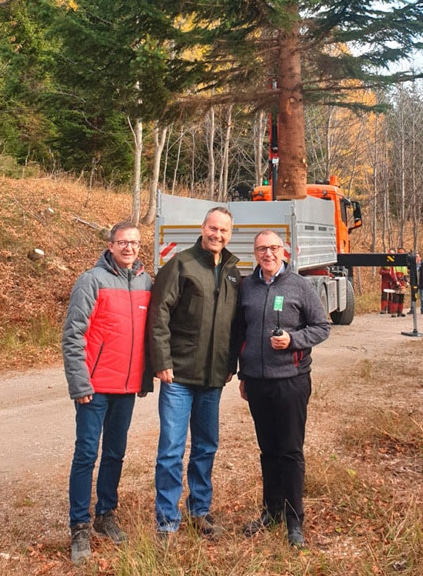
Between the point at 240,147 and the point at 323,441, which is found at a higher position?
the point at 240,147

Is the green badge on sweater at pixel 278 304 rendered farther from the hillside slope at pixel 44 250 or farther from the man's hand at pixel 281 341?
the hillside slope at pixel 44 250

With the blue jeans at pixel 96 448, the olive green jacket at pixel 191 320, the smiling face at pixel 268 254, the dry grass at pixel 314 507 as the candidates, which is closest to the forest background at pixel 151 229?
the dry grass at pixel 314 507

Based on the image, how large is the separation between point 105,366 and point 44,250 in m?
10.5

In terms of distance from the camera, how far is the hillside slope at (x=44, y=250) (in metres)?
9.53

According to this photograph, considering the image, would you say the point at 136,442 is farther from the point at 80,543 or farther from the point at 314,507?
the point at 80,543

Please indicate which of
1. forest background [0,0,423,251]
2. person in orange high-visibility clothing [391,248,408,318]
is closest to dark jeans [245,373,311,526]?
Answer: forest background [0,0,423,251]

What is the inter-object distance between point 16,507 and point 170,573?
1.57 metres

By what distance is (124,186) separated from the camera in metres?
23.0

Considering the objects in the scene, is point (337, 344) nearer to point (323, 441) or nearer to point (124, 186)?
point (323, 441)

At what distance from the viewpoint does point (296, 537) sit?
11.3 ft

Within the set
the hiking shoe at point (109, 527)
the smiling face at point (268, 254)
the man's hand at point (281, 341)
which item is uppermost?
the smiling face at point (268, 254)

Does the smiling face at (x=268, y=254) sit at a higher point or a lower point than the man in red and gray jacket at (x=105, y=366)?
higher

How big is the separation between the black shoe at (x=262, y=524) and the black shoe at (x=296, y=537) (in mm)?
104

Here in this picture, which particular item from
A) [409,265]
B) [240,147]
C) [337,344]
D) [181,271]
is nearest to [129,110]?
[337,344]
